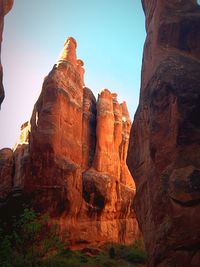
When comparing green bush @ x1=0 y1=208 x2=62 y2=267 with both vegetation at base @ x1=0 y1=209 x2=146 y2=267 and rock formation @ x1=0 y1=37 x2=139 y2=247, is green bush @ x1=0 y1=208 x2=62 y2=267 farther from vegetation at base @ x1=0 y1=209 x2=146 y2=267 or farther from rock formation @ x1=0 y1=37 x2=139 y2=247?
rock formation @ x1=0 y1=37 x2=139 y2=247

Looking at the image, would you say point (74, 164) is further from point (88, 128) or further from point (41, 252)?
point (41, 252)

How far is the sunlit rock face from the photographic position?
1316 centimetres

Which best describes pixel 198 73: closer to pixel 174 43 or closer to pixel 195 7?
pixel 174 43

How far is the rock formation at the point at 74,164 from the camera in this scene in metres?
32.3

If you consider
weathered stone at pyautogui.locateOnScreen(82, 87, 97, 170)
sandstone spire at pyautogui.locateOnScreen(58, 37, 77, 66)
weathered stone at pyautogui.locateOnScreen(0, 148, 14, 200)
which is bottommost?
weathered stone at pyautogui.locateOnScreen(0, 148, 14, 200)

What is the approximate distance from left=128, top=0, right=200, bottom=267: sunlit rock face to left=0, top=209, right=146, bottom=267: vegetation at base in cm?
563

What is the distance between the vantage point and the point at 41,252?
57.7ft

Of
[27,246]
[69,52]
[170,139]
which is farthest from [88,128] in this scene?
[170,139]

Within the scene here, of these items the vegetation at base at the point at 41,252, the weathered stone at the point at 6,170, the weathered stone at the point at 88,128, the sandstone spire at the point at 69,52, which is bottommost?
the vegetation at base at the point at 41,252

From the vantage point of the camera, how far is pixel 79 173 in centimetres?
3528

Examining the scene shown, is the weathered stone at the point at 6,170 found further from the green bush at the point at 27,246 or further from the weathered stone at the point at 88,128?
the green bush at the point at 27,246

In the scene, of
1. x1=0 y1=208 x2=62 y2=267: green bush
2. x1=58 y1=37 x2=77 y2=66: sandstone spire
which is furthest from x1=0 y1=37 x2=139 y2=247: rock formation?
x1=0 y1=208 x2=62 y2=267: green bush

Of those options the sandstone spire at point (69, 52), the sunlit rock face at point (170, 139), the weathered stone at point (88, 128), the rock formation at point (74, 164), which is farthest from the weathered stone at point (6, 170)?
the sunlit rock face at point (170, 139)

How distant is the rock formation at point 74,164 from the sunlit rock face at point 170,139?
1439 cm
